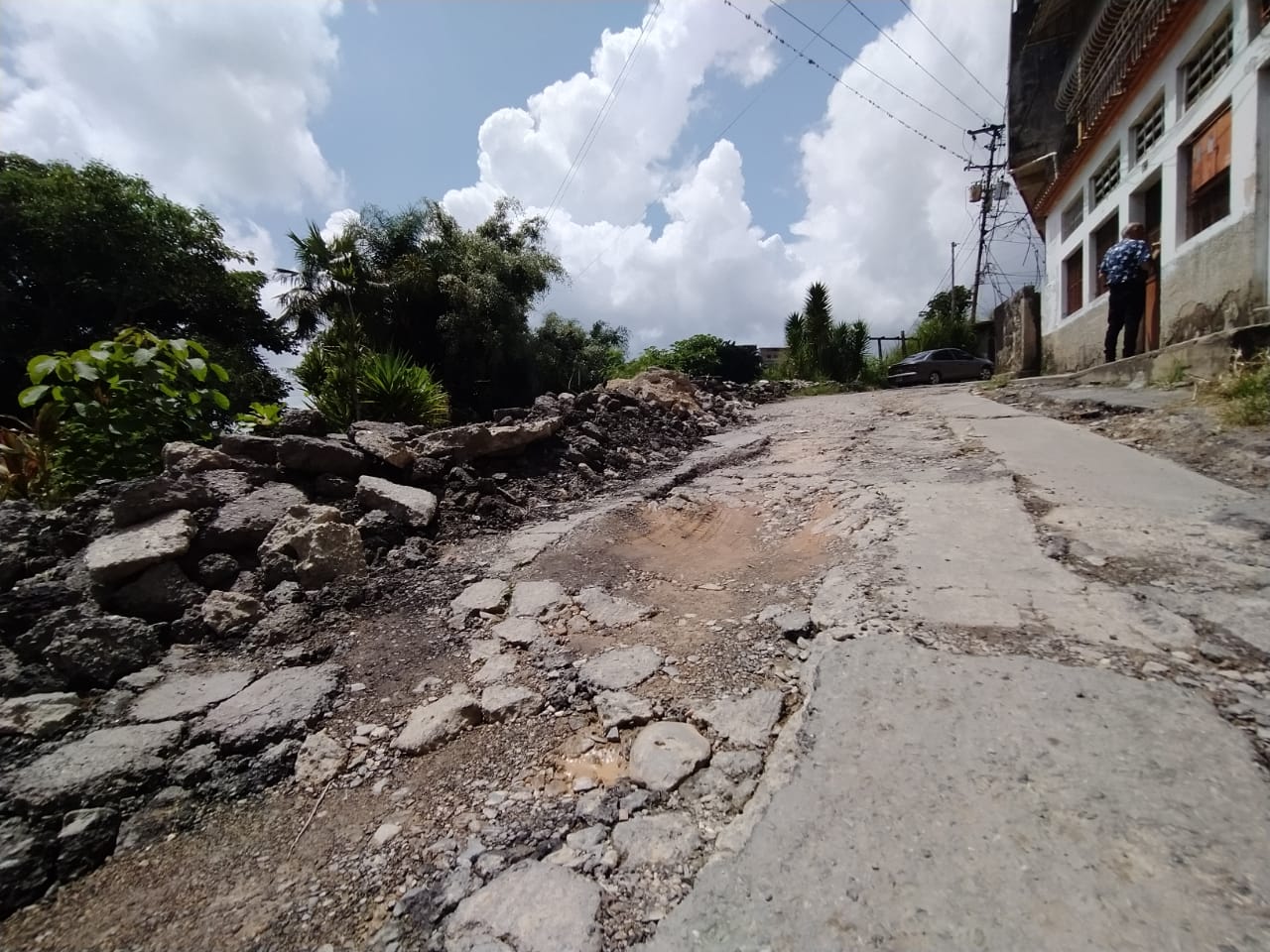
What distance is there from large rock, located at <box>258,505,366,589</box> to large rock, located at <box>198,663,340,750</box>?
2.09 feet

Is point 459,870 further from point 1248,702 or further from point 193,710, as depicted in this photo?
point 1248,702

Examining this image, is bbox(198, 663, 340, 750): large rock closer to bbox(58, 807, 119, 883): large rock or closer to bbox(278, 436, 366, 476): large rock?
bbox(58, 807, 119, 883): large rock

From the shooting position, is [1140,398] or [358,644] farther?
[1140,398]

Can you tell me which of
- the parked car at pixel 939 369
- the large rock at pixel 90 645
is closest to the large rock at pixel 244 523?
the large rock at pixel 90 645

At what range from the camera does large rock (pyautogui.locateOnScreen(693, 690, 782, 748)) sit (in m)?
1.44

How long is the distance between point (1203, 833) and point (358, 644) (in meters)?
2.36

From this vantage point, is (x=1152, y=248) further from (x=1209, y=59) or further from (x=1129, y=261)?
(x=1209, y=59)

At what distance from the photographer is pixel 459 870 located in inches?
46.4

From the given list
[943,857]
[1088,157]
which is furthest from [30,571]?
[1088,157]

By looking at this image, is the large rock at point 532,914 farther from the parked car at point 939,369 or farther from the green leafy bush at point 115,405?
the parked car at point 939,369

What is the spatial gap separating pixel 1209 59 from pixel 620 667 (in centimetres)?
918

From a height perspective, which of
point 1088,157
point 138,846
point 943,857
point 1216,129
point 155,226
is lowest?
point 138,846

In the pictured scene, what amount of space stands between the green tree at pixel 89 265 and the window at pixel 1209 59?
1473cm

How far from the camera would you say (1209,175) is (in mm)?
6105
